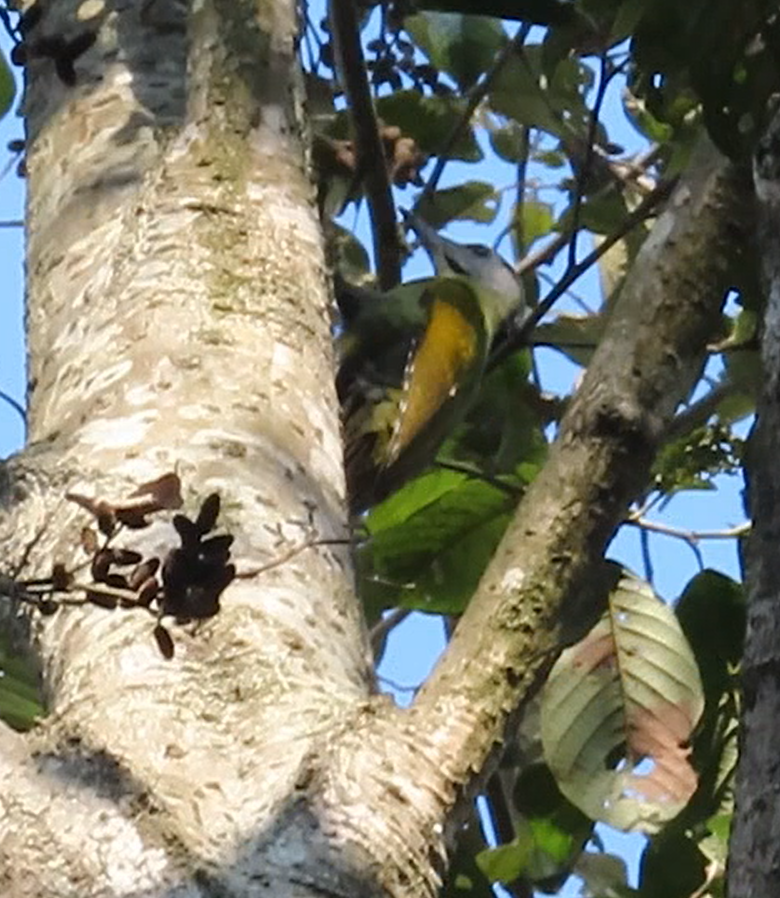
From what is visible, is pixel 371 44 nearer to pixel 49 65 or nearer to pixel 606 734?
pixel 49 65

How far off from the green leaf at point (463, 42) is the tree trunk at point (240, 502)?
595mm

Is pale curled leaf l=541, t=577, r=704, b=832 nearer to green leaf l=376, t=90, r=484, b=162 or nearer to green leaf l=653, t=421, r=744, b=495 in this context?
green leaf l=653, t=421, r=744, b=495

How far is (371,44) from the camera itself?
246 centimetres

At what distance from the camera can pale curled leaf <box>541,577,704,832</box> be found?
1.62m

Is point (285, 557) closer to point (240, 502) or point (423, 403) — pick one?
point (240, 502)

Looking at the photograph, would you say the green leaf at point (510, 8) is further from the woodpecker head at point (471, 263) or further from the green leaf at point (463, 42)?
the woodpecker head at point (471, 263)

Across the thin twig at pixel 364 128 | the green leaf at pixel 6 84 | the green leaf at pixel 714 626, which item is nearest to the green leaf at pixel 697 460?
the green leaf at pixel 714 626

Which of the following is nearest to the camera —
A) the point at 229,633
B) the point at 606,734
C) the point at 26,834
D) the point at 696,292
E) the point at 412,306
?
the point at 26,834

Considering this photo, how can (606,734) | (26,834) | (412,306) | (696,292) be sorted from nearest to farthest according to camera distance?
(26,834) < (696,292) < (606,734) < (412,306)

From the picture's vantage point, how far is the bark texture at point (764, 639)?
35.0 inches

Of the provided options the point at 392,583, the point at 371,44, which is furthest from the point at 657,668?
the point at 371,44

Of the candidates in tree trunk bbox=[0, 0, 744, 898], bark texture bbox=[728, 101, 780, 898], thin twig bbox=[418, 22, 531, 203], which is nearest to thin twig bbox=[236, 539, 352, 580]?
tree trunk bbox=[0, 0, 744, 898]

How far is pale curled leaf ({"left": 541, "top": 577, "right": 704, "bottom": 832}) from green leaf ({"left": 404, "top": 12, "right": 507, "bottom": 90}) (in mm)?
788

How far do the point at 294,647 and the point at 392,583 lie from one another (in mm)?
667
